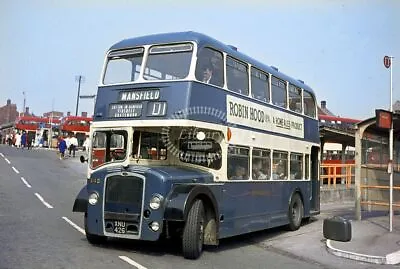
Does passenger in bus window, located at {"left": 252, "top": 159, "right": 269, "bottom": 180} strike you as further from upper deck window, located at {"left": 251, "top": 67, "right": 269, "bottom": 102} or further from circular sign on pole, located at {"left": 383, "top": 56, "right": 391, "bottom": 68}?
circular sign on pole, located at {"left": 383, "top": 56, "right": 391, "bottom": 68}

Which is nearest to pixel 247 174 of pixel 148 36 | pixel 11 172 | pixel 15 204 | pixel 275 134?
pixel 275 134

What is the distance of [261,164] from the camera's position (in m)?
12.1

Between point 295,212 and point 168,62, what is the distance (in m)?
6.94

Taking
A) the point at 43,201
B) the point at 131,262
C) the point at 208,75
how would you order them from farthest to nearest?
the point at 43,201
the point at 208,75
the point at 131,262

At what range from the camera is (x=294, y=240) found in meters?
12.3

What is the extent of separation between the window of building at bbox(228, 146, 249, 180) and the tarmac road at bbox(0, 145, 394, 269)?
1.56 metres

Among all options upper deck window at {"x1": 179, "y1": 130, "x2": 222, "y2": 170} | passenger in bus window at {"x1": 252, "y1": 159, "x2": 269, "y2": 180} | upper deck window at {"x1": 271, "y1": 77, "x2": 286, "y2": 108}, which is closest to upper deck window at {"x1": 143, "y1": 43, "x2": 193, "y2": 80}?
upper deck window at {"x1": 179, "y1": 130, "x2": 222, "y2": 170}

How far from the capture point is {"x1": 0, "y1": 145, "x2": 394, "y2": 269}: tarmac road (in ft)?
26.3

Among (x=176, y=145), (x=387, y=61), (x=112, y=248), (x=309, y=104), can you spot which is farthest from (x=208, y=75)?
(x=309, y=104)

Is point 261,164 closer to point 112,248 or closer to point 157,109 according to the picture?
point 157,109

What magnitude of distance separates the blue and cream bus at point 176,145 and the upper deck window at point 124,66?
2 cm

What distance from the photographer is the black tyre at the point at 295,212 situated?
45.8 ft

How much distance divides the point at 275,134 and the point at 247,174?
2139mm

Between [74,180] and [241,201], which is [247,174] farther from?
[74,180]
